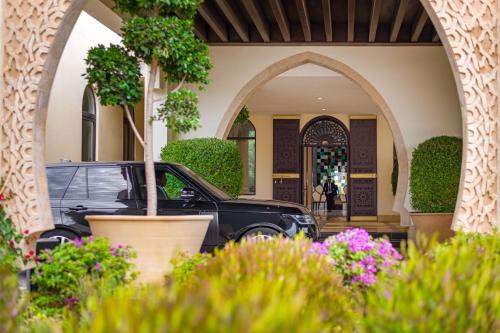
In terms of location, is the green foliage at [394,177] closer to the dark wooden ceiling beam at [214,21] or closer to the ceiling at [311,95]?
the ceiling at [311,95]

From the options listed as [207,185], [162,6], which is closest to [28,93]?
[162,6]

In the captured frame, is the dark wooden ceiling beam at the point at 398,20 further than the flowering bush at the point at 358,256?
Yes

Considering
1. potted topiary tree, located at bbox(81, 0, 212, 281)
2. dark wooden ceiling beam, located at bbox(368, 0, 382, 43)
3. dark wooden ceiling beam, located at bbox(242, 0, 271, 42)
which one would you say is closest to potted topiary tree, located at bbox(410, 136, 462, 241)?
dark wooden ceiling beam, located at bbox(368, 0, 382, 43)

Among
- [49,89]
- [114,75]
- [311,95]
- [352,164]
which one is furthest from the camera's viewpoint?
[352,164]

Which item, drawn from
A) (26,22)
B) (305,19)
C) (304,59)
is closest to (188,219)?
(26,22)

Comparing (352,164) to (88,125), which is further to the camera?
(352,164)

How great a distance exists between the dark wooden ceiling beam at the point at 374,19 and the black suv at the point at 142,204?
352 cm

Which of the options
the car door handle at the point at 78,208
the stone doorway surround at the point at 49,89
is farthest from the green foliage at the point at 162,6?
the car door handle at the point at 78,208

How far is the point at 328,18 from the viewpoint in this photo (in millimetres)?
10367

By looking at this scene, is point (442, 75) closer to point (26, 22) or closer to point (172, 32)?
point (172, 32)

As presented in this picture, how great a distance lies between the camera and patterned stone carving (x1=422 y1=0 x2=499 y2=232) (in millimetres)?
5840

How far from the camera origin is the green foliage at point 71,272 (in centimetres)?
419

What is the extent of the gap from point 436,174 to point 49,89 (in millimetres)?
6925

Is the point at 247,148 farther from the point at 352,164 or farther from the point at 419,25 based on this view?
the point at 419,25
